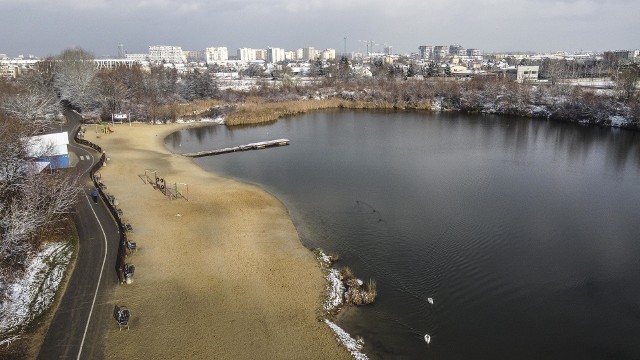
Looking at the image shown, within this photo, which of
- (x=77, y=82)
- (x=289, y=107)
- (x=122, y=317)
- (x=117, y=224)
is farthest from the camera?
(x=289, y=107)

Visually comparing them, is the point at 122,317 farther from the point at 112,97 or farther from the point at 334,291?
the point at 112,97

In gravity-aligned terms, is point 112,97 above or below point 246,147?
above

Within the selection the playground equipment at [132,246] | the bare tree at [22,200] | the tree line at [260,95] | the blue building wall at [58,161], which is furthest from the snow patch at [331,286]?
the tree line at [260,95]

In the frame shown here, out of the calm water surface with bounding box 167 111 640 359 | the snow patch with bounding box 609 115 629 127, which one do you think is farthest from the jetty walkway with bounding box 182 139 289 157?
the snow patch with bounding box 609 115 629 127

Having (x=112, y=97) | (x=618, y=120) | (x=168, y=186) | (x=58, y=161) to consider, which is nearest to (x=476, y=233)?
(x=168, y=186)

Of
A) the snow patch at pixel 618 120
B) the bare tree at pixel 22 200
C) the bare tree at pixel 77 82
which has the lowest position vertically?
the bare tree at pixel 22 200

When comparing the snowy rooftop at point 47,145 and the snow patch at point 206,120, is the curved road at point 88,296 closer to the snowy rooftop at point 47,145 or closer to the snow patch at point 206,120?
the snowy rooftop at point 47,145
